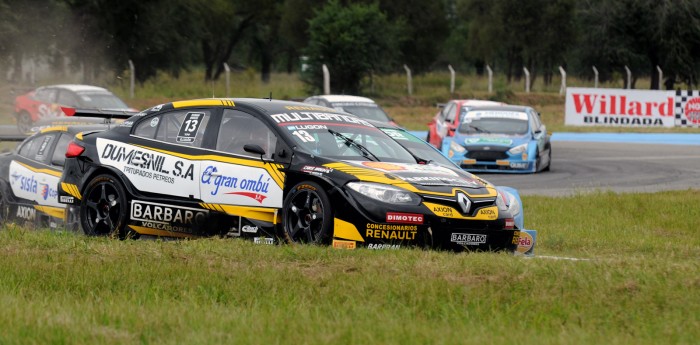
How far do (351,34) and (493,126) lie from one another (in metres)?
26.6

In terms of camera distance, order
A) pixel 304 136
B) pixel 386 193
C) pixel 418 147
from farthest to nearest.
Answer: pixel 418 147 → pixel 304 136 → pixel 386 193

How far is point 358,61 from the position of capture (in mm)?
48562

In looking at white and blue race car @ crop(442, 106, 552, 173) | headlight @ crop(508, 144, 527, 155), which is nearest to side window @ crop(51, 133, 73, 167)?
white and blue race car @ crop(442, 106, 552, 173)

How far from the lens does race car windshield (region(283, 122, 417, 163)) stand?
9.96m

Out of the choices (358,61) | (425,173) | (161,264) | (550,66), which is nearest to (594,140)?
(358,61)

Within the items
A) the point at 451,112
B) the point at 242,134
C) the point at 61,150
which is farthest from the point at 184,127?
the point at 451,112

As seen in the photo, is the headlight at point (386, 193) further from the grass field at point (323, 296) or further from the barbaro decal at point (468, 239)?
the grass field at point (323, 296)

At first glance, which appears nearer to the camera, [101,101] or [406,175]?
[406,175]

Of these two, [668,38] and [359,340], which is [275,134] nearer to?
[359,340]

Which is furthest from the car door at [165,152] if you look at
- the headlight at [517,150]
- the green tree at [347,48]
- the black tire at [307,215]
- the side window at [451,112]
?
the green tree at [347,48]

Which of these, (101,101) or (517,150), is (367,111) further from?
(101,101)

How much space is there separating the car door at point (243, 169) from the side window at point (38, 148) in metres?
3.49

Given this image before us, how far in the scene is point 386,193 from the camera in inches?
364

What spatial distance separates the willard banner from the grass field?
3063 centimetres
